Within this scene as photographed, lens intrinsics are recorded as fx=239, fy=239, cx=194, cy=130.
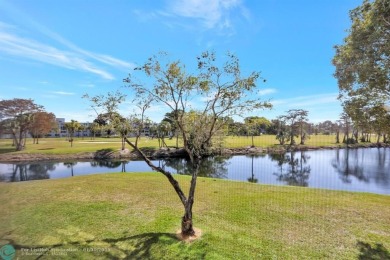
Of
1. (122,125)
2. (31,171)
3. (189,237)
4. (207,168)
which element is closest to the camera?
(189,237)

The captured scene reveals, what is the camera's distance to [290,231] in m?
9.48

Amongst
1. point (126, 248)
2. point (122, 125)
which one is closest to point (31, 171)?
point (122, 125)

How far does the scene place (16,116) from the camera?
56.2 m

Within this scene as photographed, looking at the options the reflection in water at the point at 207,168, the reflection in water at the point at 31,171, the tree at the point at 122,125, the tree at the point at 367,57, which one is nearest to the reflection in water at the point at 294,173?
the reflection in water at the point at 207,168

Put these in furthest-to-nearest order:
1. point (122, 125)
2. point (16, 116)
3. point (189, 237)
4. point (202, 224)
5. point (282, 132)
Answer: point (282, 132) < point (16, 116) < point (202, 224) < point (122, 125) < point (189, 237)

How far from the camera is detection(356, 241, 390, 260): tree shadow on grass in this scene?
7778mm

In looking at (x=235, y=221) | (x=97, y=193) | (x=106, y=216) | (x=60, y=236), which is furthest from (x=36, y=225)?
(x=235, y=221)

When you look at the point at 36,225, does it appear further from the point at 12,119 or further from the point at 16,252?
the point at 12,119

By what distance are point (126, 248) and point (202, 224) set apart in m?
3.31

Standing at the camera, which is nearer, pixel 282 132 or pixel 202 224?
pixel 202 224

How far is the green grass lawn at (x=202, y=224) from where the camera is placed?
8195mm

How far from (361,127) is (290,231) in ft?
17.8

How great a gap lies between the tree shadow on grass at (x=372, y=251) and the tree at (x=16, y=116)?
6425cm

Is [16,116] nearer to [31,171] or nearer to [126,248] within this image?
[31,171]
